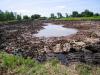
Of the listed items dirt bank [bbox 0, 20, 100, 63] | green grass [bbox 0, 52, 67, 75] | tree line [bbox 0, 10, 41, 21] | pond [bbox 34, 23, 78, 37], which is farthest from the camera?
tree line [bbox 0, 10, 41, 21]

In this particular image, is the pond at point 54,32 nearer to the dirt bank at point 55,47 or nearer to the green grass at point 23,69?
the dirt bank at point 55,47

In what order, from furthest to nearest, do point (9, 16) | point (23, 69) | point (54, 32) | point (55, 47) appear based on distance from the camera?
point (9, 16)
point (54, 32)
point (55, 47)
point (23, 69)

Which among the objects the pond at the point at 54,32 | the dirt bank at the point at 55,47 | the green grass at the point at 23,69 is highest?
the green grass at the point at 23,69

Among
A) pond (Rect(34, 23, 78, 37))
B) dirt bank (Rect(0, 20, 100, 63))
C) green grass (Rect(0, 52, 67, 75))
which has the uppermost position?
green grass (Rect(0, 52, 67, 75))

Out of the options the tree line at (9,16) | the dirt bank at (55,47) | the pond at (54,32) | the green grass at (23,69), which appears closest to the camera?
the green grass at (23,69)

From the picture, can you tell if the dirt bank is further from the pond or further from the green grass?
the pond

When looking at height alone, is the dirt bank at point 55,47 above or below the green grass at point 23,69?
below

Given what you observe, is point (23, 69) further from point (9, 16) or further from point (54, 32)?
point (9, 16)

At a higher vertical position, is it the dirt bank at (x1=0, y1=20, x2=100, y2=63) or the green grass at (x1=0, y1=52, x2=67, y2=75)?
the green grass at (x1=0, y1=52, x2=67, y2=75)

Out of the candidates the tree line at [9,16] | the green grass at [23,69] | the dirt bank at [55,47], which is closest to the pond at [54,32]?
the dirt bank at [55,47]

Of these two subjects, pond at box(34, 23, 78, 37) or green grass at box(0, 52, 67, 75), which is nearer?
green grass at box(0, 52, 67, 75)

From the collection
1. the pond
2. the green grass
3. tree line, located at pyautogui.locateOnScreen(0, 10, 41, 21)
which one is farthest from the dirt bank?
tree line, located at pyautogui.locateOnScreen(0, 10, 41, 21)

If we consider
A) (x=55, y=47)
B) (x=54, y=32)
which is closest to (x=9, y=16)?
(x=54, y=32)

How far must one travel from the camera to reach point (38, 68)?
1009cm
